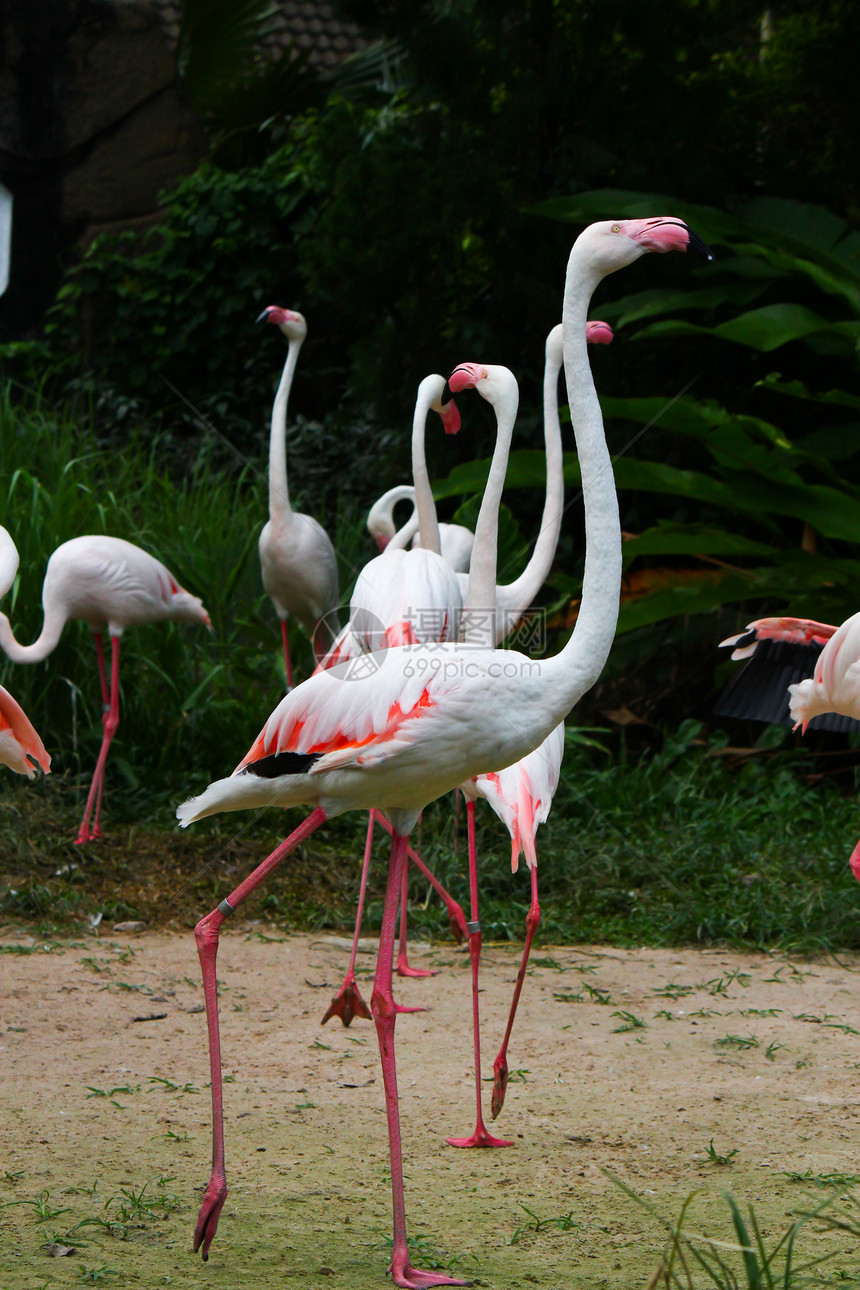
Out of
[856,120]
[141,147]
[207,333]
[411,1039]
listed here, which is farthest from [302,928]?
[141,147]

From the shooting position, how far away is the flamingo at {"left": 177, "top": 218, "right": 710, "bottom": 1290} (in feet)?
7.28

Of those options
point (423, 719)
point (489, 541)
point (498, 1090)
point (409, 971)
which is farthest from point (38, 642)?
point (423, 719)

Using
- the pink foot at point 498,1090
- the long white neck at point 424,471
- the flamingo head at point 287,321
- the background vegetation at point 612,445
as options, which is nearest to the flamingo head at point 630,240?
the long white neck at point 424,471

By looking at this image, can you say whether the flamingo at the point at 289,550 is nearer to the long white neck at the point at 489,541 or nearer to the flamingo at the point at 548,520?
the flamingo at the point at 548,520

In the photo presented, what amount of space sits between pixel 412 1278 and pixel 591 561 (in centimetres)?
128

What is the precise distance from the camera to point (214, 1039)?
2.30 meters

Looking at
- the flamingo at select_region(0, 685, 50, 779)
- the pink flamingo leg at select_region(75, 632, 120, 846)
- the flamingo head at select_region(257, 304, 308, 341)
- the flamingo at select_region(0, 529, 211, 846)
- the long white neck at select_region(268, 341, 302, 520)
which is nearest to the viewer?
the flamingo at select_region(0, 685, 50, 779)

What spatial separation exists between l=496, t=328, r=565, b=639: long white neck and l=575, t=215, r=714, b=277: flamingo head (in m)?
1.69

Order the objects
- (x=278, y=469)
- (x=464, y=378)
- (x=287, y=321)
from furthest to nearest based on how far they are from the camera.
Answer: (x=287, y=321)
(x=278, y=469)
(x=464, y=378)

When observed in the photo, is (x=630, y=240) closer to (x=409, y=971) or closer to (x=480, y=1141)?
(x=480, y=1141)

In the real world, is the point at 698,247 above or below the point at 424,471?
above

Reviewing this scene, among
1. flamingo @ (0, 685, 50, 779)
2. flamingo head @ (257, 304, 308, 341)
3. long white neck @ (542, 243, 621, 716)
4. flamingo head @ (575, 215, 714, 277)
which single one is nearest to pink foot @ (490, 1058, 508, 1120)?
long white neck @ (542, 243, 621, 716)

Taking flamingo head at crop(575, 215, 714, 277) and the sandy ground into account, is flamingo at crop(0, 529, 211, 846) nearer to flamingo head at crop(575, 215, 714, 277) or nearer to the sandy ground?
the sandy ground

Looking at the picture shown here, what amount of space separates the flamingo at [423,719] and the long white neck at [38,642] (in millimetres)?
2699
